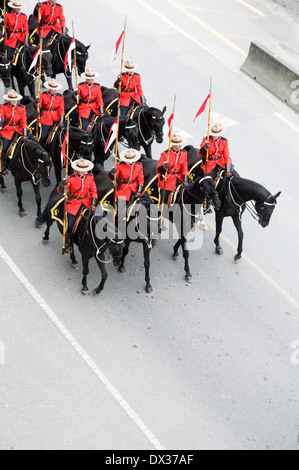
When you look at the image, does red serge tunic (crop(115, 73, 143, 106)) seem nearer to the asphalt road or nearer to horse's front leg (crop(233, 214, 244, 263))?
the asphalt road

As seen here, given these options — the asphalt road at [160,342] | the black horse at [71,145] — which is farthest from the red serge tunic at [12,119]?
the asphalt road at [160,342]

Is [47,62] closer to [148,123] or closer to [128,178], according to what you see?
[148,123]

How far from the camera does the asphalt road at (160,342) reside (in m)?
10.4

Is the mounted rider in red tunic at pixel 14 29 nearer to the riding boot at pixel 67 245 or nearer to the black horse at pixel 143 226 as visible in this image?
the riding boot at pixel 67 245

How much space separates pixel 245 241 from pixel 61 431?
18.8ft

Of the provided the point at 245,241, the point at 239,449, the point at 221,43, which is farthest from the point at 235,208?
the point at 221,43

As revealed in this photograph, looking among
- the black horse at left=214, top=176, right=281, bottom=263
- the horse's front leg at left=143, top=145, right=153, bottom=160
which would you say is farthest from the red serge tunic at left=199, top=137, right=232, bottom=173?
the horse's front leg at left=143, top=145, right=153, bottom=160

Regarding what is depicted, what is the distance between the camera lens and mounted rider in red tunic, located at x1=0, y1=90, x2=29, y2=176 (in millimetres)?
13297

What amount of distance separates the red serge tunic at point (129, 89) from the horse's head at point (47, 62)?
6.49ft

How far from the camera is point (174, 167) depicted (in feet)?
42.0

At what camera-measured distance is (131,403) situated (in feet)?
35.1

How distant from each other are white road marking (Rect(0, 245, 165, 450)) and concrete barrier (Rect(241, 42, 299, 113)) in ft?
30.5

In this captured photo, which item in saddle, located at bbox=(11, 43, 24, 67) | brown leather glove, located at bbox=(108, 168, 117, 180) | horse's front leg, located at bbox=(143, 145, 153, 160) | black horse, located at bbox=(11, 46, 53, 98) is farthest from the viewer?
saddle, located at bbox=(11, 43, 24, 67)

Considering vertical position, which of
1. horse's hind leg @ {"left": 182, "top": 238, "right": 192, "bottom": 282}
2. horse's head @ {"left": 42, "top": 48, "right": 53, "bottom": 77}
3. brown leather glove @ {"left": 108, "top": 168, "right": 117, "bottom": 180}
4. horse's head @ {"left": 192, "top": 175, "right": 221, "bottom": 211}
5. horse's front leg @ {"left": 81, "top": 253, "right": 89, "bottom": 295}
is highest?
horse's head @ {"left": 192, "top": 175, "right": 221, "bottom": 211}
